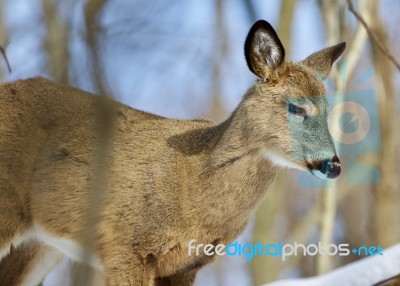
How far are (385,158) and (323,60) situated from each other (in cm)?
612

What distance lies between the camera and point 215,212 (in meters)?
5.10

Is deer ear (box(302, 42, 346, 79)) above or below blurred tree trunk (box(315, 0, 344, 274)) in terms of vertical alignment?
above

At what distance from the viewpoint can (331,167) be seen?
15.4ft

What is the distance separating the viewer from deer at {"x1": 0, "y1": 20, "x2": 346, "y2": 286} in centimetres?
496

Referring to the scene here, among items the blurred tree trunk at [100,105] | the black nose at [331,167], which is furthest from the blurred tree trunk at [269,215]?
the blurred tree trunk at [100,105]

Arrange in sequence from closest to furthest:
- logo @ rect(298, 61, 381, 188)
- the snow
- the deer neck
→ the snow, the deer neck, logo @ rect(298, 61, 381, 188)

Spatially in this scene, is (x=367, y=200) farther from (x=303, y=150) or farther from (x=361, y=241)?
(x=303, y=150)

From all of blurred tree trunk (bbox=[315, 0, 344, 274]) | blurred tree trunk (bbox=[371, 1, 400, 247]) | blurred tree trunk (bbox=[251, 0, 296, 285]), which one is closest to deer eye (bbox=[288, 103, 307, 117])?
blurred tree trunk (bbox=[251, 0, 296, 285])

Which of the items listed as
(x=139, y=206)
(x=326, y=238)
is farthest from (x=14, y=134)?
(x=326, y=238)

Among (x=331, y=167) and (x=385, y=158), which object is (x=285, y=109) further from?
(x=385, y=158)

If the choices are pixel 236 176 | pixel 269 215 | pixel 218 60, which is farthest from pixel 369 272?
pixel 218 60

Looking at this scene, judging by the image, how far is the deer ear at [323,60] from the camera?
5.28 metres

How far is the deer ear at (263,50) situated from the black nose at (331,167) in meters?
0.72

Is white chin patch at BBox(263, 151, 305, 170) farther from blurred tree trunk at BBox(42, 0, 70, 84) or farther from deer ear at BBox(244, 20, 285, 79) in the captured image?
blurred tree trunk at BBox(42, 0, 70, 84)
